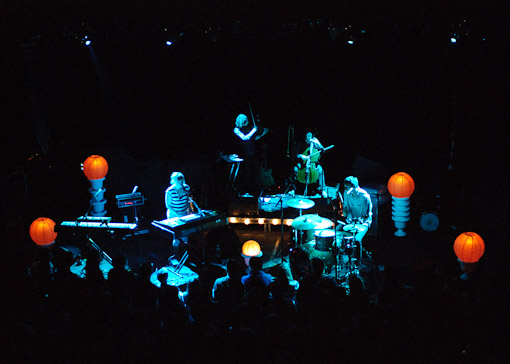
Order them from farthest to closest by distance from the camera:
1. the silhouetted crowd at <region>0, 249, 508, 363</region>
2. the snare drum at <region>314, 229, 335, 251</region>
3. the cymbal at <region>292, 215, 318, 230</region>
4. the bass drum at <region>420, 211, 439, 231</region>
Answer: the bass drum at <region>420, 211, 439, 231</region> < the snare drum at <region>314, 229, 335, 251</region> < the cymbal at <region>292, 215, 318, 230</region> < the silhouetted crowd at <region>0, 249, 508, 363</region>

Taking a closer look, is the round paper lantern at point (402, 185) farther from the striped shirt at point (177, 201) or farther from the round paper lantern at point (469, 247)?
the striped shirt at point (177, 201)

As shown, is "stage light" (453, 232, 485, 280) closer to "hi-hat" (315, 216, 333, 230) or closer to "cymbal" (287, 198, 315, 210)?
"hi-hat" (315, 216, 333, 230)

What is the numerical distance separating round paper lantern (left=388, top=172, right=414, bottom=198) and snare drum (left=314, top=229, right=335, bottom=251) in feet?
5.47

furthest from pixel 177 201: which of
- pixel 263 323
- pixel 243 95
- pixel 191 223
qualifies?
pixel 263 323

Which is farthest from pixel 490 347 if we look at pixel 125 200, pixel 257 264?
pixel 125 200

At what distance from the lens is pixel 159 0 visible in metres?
7.26

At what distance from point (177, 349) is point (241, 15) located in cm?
552

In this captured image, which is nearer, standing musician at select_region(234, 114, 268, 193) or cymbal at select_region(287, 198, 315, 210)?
cymbal at select_region(287, 198, 315, 210)

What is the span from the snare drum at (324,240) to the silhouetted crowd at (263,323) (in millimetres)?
2875

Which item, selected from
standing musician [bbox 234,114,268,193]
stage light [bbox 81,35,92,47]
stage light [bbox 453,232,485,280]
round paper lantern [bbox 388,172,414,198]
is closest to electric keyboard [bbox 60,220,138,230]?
standing musician [bbox 234,114,268,193]

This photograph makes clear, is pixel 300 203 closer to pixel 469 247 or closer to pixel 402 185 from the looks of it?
pixel 402 185

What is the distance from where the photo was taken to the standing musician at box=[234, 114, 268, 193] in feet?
34.1

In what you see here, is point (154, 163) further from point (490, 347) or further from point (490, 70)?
point (490, 347)

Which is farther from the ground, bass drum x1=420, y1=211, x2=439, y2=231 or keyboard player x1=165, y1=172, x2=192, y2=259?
keyboard player x1=165, y1=172, x2=192, y2=259
